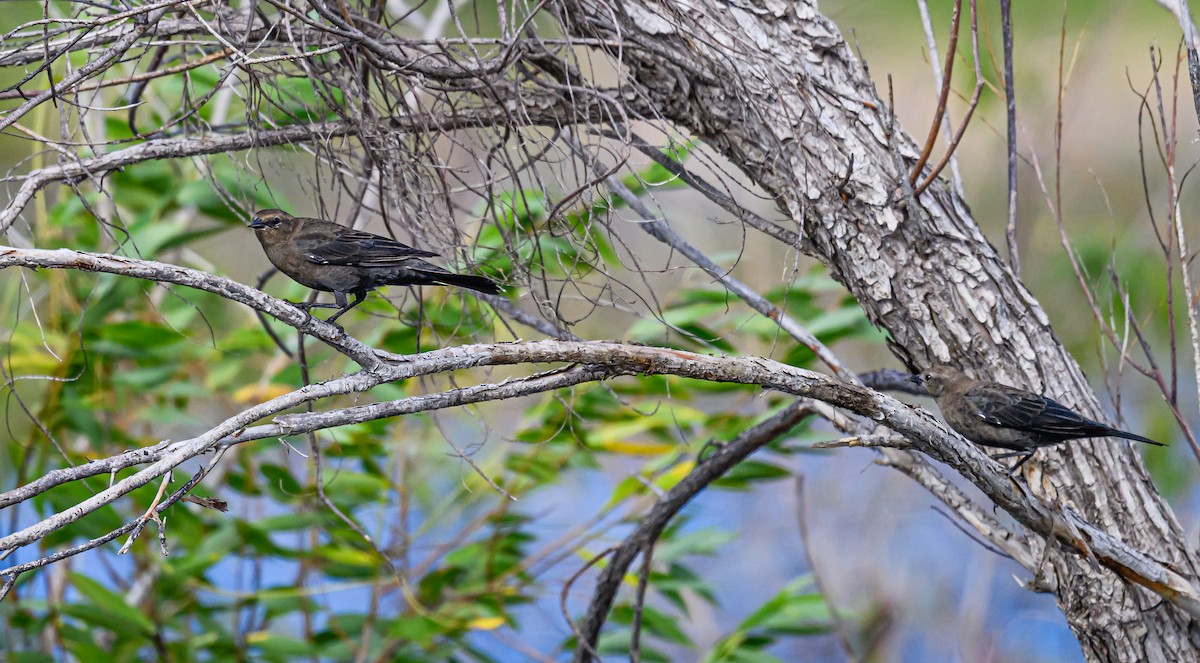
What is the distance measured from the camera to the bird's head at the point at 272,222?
8.86 ft

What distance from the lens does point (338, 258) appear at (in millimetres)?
2523

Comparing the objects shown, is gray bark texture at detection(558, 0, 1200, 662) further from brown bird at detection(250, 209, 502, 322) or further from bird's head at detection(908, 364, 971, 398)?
brown bird at detection(250, 209, 502, 322)

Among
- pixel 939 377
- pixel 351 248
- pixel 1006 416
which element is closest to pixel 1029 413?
pixel 1006 416

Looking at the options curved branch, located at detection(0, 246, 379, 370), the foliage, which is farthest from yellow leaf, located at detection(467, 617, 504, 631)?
curved branch, located at detection(0, 246, 379, 370)

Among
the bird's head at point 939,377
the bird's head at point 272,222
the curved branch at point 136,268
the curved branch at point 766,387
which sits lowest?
the curved branch at point 766,387

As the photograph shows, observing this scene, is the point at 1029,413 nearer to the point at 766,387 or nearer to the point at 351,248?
the point at 766,387

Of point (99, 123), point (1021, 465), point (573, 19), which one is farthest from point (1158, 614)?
point (99, 123)

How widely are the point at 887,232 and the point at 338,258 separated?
4.45 feet

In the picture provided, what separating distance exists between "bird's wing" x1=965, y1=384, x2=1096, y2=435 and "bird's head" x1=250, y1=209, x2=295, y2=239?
6.05 ft

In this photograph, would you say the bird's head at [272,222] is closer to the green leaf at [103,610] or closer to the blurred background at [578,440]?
the blurred background at [578,440]

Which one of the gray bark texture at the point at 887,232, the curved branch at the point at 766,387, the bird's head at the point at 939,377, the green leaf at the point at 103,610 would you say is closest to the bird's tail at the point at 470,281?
the curved branch at the point at 766,387

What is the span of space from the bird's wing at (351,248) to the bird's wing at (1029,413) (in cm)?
133

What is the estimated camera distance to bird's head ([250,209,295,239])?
2701 mm

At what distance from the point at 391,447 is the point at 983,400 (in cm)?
212
